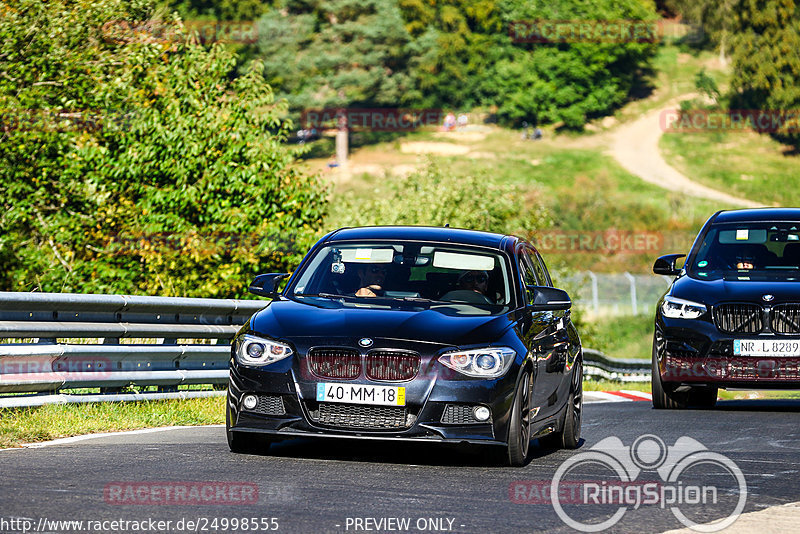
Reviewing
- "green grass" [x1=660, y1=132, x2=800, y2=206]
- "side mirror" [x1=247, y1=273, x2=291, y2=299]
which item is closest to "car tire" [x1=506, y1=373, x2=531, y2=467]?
"side mirror" [x1=247, y1=273, x2=291, y2=299]

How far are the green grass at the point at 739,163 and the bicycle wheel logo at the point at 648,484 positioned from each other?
295 ft

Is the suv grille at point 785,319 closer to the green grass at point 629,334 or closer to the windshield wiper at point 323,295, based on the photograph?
the windshield wiper at point 323,295

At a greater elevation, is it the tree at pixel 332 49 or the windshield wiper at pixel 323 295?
the windshield wiper at pixel 323 295

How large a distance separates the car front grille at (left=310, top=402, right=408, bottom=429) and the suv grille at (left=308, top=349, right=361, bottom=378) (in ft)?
0.59

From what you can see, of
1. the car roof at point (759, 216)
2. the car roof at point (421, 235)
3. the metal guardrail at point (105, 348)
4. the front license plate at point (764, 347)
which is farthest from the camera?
the car roof at point (759, 216)

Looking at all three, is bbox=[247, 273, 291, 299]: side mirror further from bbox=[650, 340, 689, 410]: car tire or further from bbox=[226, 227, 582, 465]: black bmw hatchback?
bbox=[650, 340, 689, 410]: car tire

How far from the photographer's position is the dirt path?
97875 millimetres

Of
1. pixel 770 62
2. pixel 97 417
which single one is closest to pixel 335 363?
pixel 97 417

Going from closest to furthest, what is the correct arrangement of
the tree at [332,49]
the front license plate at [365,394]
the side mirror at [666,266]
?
the front license plate at [365,394] → the side mirror at [666,266] → the tree at [332,49]

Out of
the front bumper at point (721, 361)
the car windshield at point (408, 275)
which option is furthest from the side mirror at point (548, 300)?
the front bumper at point (721, 361)

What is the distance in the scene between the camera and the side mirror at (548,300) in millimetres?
9266

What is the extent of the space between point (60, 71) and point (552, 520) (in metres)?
21.0

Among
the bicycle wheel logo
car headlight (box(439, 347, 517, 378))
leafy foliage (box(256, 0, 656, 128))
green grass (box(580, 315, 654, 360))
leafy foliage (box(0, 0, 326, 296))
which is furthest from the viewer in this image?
leafy foliage (box(256, 0, 656, 128))

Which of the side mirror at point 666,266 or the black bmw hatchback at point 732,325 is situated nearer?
the black bmw hatchback at point 732,325
